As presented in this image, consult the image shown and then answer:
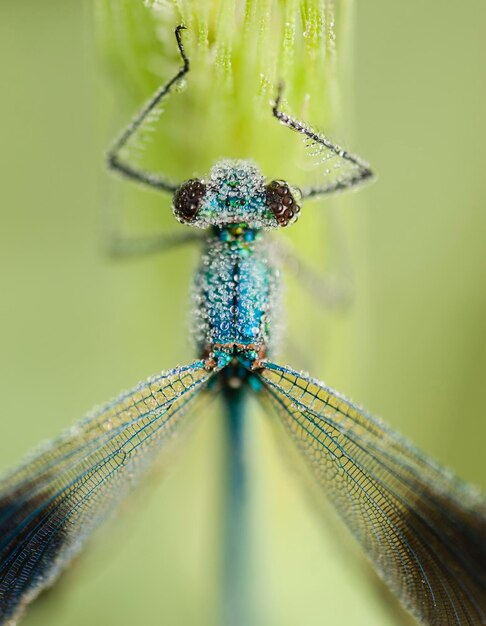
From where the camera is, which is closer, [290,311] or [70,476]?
[70,476]

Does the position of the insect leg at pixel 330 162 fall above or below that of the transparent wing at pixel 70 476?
above

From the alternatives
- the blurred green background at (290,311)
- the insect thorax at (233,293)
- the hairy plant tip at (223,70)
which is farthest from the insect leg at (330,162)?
the blurred green background at (290,311)

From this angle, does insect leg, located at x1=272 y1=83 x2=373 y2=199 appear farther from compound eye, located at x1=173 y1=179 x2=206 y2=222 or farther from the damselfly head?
compound eye, located at x1=173 y1=179 x2=206 y2=222

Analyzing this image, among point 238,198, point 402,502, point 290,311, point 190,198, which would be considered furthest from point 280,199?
point 402,502

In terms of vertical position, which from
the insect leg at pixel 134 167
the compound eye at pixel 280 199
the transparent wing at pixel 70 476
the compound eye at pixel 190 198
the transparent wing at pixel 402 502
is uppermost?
the insect leg at pixel 134 167

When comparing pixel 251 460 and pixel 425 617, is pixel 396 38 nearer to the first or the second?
pixel 251 460

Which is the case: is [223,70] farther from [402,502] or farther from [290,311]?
[402,502]

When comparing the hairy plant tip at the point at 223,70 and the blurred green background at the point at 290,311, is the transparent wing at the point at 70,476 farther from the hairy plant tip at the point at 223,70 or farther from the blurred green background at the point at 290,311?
the hairy plant tip at the point at 223,70

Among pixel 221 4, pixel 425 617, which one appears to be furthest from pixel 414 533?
pixel 221 4
